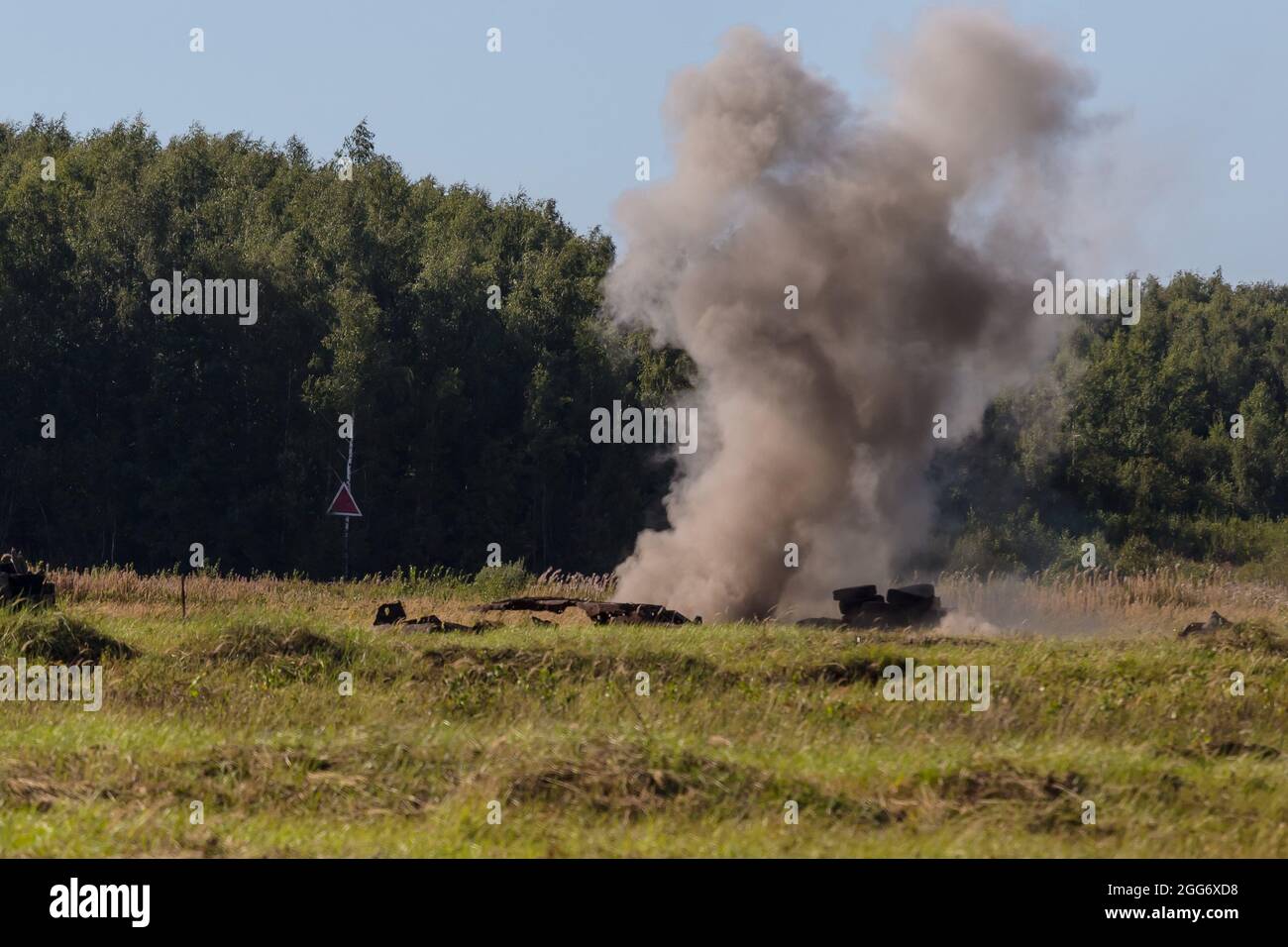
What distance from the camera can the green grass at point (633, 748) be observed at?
1138 cm

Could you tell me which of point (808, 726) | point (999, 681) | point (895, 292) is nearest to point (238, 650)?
point (808, 726)

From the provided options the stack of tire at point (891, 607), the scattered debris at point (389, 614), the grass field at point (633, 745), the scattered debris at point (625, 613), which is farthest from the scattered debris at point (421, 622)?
the stack of tire at point (891, 607)

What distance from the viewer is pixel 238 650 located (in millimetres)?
18562

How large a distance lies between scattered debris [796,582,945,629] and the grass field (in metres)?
1.43

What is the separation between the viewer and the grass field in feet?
37.4

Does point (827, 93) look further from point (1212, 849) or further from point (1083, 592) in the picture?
point (1212, 849)

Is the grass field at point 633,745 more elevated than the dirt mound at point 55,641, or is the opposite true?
the dirt mound at point 55,641
